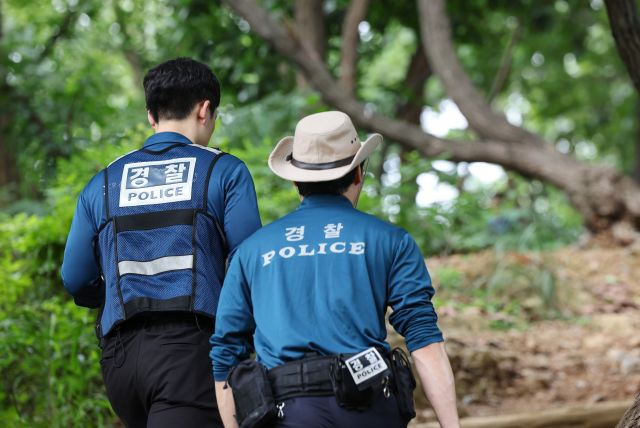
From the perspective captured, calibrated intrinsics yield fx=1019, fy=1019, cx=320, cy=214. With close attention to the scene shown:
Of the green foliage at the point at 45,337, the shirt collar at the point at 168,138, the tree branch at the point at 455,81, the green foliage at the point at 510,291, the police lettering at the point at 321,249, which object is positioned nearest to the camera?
the police lettering at the point at 321,249

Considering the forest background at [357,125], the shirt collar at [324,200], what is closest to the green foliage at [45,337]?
the forest background at [357,125]

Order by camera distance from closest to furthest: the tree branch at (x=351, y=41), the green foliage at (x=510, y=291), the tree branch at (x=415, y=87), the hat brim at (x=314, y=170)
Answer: the hat brim at (x=314, y=170), the green foliage at (x=510, y=291), the tree branch at (x=351, y=41), the tree branch at (x=415, y=87)

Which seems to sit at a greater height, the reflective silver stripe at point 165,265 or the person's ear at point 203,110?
the person's ear at point 203,110

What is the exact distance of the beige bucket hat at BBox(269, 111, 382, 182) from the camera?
2986 mm

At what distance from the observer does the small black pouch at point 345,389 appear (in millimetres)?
Answer: 2707

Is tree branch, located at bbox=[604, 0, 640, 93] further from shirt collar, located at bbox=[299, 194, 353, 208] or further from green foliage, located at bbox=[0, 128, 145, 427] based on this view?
shirt collar, located at bbox=[299, 194, 353, 208]

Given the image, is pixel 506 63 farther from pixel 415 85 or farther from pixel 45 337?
pixel 45 337

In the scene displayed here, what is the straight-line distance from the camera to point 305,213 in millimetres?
2961

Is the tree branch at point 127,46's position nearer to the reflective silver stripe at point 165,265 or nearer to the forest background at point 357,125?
the forest background at point 357,125

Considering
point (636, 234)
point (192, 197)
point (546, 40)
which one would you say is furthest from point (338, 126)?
point (546, 40)

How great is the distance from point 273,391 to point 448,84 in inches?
442

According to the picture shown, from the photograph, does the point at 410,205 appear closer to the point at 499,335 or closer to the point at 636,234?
the point at 499,335

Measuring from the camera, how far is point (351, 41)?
1334 cm

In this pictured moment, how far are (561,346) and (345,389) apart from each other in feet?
22.8
